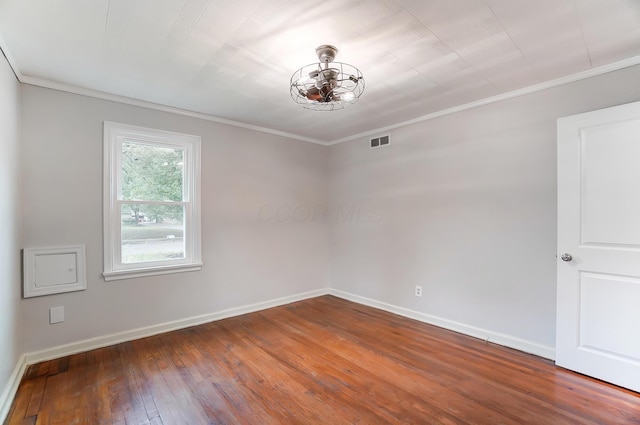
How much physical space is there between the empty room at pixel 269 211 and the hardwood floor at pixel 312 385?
2cm

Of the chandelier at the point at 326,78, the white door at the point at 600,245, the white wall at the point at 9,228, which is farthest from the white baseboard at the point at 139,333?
the white door at the point at 600,245

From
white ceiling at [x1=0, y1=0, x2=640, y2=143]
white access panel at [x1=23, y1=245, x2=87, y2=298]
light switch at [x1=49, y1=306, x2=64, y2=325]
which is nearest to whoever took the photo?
white ceiling at [x1=0, y1=0, x2=640, y2=143]

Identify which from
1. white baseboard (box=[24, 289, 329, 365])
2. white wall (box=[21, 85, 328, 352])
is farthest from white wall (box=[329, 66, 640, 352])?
white baseboard (box=[24, 289, 329, 365])

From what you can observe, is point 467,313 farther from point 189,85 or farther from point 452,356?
point 189,85

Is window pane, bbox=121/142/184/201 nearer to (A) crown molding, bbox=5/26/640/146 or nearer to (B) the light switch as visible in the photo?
(A) crown molding, bbox=5/26/640/146

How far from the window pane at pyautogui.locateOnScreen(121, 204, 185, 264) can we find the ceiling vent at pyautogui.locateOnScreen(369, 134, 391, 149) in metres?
2.63

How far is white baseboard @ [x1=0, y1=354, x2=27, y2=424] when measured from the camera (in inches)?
75.7

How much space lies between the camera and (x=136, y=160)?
Answer: 10.6ft

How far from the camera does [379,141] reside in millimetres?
4195

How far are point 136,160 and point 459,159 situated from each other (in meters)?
3.51

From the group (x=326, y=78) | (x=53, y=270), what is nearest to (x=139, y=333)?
(x=53, y=270)

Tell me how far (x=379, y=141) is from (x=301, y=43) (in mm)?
2310

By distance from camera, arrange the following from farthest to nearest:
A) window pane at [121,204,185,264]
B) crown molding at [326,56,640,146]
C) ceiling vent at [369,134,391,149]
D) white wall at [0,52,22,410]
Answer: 1. ceiling vent at [369,134,391,149]
2. window pane at [121,204,185,264]
3. crown molding at [326,56,640,146]
4. white wall at [0,52,22,410]

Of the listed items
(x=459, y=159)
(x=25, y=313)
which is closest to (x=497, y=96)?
(x=459, y=159)
